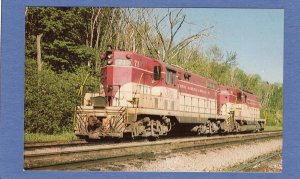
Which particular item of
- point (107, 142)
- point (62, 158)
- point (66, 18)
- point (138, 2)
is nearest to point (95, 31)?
point (66, 18)

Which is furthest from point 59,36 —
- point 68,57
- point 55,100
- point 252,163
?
point 252,163

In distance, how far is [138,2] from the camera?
8555 mm

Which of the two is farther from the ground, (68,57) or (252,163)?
(68,57)

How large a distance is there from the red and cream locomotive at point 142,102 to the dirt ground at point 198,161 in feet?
2.80

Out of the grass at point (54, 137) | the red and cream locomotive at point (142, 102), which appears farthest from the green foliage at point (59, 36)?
the grass at point (54, 137)

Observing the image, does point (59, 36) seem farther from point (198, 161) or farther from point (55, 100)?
point (198, 161)

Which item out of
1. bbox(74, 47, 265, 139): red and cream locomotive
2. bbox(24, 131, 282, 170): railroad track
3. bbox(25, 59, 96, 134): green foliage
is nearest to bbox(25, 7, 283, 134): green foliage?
bbox(25, 59, 96, 134): green foliage

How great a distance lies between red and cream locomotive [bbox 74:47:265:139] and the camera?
932 centimetres

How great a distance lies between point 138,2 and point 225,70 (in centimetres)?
335

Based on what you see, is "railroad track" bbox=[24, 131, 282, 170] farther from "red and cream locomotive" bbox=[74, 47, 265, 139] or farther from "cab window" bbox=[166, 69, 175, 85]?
"cab window" bbox=[166, 69, 175, 85]

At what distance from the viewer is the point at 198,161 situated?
29.8 ft

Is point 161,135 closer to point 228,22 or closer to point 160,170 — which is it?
point 160,170

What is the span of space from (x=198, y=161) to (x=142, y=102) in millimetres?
1737

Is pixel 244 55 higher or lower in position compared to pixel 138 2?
lower
